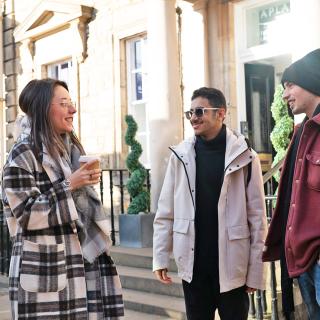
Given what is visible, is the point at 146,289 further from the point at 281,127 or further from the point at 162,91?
the point at 162,91

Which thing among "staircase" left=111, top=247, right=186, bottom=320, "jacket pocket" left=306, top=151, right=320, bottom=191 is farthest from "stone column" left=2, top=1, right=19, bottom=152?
"jacket pocket" left=306, top=151, right=320, bottom=191

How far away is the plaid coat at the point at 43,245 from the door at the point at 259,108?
617 cm

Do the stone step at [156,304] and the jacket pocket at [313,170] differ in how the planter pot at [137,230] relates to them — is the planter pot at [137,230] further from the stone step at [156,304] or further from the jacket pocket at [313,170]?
the jacket pocket at [313,170]

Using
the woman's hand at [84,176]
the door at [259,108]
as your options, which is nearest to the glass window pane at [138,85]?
the door at [259,108]

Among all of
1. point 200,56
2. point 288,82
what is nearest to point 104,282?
point 288,82

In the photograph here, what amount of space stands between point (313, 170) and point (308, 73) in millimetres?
480

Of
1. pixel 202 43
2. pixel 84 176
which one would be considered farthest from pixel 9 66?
pixel 84 176

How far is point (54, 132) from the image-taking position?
2615 mm

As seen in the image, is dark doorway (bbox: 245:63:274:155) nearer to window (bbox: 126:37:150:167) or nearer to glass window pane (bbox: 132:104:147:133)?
window (bbox: 126:37:150:167)

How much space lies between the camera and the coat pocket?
241cm

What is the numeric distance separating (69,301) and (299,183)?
3.86 ft

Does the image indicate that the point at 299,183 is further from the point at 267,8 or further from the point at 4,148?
the point at 4,148

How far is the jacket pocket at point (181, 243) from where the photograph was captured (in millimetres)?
2984

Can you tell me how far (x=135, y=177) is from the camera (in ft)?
25.7
